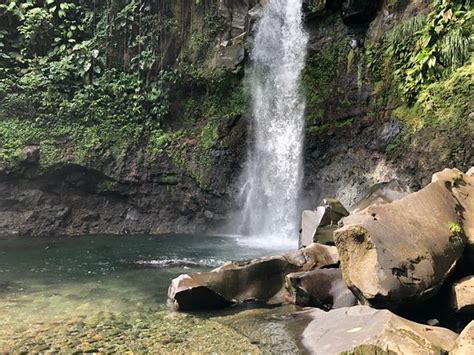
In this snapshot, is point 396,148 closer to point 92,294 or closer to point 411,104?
point 411,104

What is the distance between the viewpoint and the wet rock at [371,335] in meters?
4.27

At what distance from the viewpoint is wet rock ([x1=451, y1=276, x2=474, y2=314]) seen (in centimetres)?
538

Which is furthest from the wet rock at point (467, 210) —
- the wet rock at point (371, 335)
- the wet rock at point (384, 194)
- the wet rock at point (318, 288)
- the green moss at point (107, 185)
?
the green moss at point (107, 185)

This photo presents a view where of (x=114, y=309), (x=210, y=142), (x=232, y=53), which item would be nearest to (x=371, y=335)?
(x=114, y=309)

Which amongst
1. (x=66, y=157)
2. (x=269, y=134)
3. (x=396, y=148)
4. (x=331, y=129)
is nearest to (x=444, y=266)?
(x=396, y=148)

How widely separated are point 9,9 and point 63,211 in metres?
8.54

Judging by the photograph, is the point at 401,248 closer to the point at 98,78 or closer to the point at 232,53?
the point at 232,53

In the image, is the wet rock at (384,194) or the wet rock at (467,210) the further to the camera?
the wet rock at (384,194)

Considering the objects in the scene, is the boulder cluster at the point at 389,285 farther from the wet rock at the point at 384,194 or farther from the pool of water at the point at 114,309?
the wet rock at the point at 384,194

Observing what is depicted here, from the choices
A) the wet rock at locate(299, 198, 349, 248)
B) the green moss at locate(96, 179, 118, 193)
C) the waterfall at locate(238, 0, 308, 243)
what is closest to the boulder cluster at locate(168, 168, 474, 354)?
the wet rock at locate(299, 198, 349, 248)

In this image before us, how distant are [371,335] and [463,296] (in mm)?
1657

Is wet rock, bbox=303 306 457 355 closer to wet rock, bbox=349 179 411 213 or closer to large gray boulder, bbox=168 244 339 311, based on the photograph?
large gray boulder, bbox=168 244 339 311

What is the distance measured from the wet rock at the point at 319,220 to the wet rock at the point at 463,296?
351cm

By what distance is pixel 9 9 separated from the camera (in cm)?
1812
